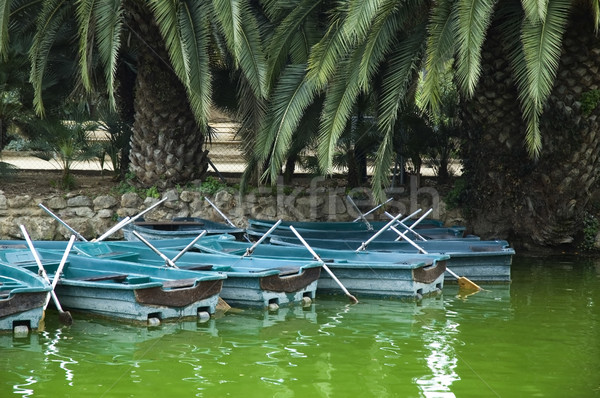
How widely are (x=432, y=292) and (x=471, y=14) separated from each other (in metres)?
4.53

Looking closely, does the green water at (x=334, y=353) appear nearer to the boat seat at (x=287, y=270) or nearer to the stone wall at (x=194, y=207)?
the boat seat at (x=287, y=270)

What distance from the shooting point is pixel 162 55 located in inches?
734

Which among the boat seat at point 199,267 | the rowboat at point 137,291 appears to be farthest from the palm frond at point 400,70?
the rowboat at point 137,291

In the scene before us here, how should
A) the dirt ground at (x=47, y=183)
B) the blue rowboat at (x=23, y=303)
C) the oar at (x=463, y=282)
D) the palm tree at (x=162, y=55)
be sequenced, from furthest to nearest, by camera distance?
the dirt ground at (x=47, y=183), the palm tree at (x=162, y=55), the oar at (x=463, y=282), the blue rowboat at (x=23, y=303)

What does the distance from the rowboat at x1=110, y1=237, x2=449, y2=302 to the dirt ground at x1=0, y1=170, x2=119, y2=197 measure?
568 centimetres

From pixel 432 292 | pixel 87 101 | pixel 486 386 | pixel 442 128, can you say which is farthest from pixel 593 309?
pixel 87 101

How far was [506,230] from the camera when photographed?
734 inches

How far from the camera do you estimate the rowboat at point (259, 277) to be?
13.0 meters

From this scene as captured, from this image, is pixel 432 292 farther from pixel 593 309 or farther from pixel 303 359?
pixel 303 359

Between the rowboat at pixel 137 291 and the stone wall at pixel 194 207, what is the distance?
6544 mm

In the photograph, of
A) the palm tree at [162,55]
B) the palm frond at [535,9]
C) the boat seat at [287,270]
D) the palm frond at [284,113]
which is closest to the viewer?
the palm frond at [535,9]

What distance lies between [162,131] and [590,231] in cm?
945

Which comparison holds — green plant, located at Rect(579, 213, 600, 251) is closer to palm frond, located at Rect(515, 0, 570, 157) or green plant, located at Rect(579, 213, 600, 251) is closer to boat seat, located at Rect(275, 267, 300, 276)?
palm frond, located at Rect(515, 0, 570, 157)

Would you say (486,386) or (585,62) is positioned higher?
(585,62)
